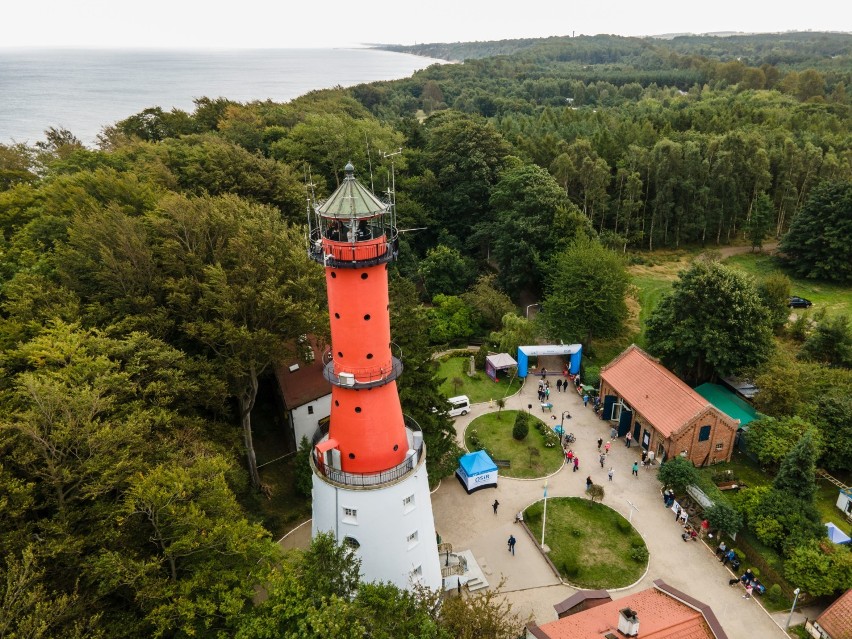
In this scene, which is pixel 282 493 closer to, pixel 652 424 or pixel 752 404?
pixel 652 424

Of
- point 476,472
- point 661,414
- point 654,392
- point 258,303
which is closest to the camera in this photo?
point 258,303

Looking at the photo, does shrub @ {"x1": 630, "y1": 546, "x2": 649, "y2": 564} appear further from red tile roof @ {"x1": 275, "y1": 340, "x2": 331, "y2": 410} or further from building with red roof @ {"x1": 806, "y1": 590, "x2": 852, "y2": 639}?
red tile roof @ {"x1": 275, "y1": 340, "x2": 331, "y2": 410}

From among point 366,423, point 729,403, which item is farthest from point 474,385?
point 366,423

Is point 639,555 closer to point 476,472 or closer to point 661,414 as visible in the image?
point 476,472

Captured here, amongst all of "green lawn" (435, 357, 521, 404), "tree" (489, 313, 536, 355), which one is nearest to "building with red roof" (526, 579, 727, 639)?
"green lawn" (435, 357, 521, 404)

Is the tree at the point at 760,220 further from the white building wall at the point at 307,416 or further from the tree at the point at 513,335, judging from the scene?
the white building wall at the point at 307,416

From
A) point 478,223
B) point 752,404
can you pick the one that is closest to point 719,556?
point 752,404
